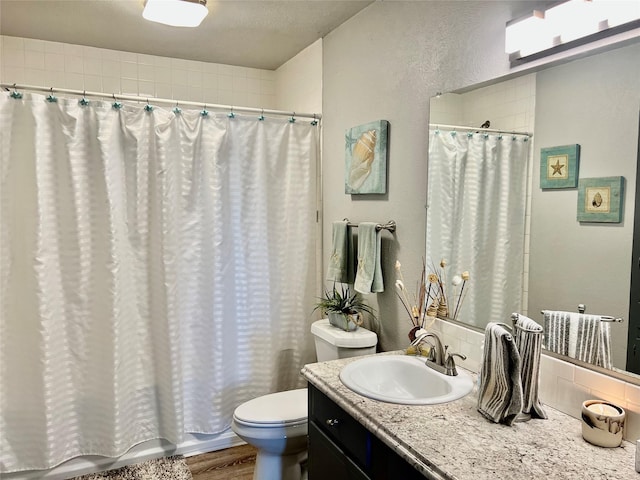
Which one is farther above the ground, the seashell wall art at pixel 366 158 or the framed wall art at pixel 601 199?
the seashell wall art at pixel 366 158

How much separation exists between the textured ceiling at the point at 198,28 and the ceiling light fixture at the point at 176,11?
0.40 ft

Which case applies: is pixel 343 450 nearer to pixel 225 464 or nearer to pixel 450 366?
pixel 450 366

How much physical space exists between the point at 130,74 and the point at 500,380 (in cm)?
289

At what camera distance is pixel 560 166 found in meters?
1.39

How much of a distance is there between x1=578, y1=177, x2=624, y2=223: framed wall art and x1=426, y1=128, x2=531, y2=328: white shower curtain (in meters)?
0.21

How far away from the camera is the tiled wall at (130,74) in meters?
2.85

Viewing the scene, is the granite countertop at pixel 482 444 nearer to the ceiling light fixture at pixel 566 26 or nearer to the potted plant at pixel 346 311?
the potted plant at pixel 346 311

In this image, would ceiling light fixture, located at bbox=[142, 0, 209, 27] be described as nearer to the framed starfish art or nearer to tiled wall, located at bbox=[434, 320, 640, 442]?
the framed starfish art

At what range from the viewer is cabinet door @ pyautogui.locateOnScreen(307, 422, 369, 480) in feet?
4.88

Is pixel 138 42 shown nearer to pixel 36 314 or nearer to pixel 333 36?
pixel 333 36

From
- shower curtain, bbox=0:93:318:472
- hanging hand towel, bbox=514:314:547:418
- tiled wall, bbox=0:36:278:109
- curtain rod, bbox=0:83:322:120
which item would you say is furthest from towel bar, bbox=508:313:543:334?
tiled wall, bbox=0:36:278:109

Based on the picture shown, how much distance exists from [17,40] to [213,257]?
1.78m

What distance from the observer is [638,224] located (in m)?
1.21

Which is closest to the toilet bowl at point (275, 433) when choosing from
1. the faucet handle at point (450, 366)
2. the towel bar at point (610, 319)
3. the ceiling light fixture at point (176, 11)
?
the faucet handle at point (450, 366)
